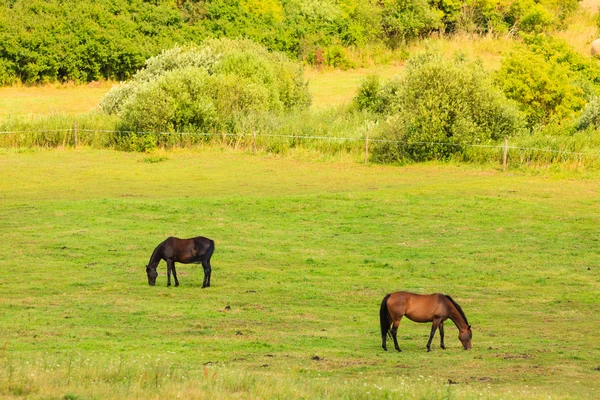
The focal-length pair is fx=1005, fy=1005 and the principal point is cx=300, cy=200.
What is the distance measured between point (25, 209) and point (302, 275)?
1445cm

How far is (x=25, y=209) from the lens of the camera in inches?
1432

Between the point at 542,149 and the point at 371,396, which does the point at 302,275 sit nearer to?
the point at 371,396

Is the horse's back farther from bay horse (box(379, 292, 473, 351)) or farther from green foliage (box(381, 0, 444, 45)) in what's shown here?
green foliage (box(381, 0, 444, 45))

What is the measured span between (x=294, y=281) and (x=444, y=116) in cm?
2614

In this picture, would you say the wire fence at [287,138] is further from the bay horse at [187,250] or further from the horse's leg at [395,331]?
the horse's leg at [395,331]

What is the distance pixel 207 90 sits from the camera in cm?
5866

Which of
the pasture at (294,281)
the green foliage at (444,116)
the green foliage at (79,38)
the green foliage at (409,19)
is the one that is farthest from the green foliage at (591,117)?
the green foliage at (79,38)

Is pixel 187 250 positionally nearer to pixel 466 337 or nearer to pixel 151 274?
pixel 151 274

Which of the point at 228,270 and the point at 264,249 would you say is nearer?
the point at 228,270

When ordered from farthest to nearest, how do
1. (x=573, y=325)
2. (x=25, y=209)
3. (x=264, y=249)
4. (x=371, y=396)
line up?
(x=25, y=209), (x=264, y=249), (x=573, y=325), (x=371, y=396)

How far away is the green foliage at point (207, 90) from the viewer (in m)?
55.8

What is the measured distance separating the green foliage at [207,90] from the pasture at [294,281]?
7137 mm

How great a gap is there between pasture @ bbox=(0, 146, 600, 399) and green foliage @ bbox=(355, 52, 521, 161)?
186 cm

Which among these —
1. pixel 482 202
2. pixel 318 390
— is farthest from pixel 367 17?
pixel 318 390
